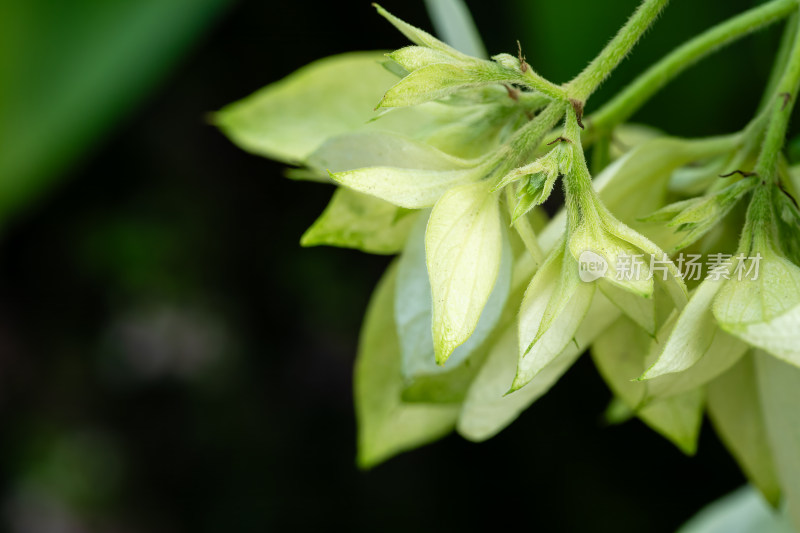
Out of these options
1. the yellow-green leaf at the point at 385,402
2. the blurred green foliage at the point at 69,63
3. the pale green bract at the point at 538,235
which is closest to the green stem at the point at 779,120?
the pale green bract at the point at 538,235

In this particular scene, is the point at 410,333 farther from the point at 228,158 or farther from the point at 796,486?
the point at 228,158

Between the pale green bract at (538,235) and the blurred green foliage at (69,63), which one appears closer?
the pale green bract at (538,235)

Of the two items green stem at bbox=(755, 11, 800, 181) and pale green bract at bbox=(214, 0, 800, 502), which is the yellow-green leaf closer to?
pale green bract at bbox=(214, 0, 800, 502)

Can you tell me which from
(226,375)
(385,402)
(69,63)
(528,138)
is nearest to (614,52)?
(528,138)

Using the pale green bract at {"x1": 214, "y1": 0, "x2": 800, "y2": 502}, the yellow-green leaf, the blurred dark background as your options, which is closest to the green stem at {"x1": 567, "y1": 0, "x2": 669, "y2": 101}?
the pale green bract at {"x1": 214, "y1": 0, "x2": 800, "y2": 502}

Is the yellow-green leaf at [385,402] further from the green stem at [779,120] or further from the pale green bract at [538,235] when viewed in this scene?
the green stem at [779,120]

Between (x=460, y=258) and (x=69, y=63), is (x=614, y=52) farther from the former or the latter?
(x=69, y=63)

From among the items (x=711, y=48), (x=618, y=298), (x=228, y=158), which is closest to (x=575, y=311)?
(x=618, y=298)
